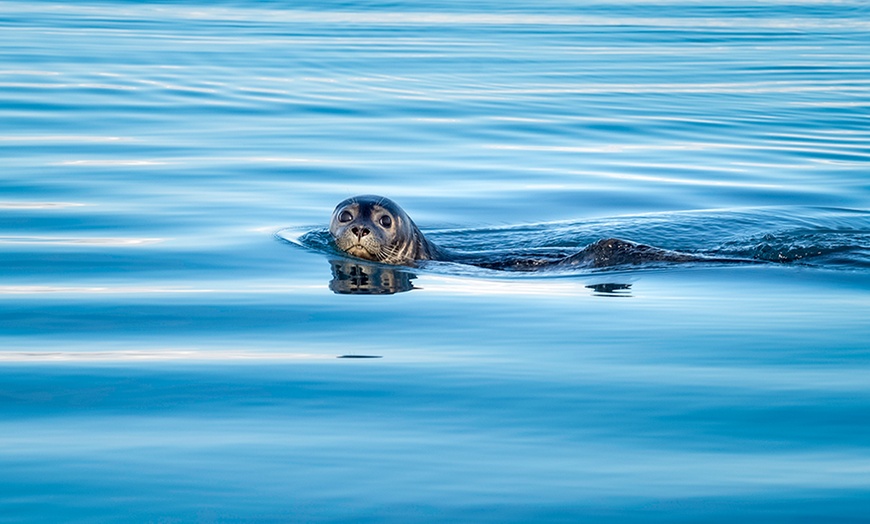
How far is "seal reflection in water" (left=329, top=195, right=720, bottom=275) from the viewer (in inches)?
363

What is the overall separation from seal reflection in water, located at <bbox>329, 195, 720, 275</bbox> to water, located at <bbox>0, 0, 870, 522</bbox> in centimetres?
28

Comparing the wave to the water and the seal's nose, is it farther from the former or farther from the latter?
the seal's nose

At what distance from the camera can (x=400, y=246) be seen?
9.55 metres

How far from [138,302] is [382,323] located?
56.2 inches

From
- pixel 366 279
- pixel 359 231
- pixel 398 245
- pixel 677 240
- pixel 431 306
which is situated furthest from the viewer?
pixel 677 240

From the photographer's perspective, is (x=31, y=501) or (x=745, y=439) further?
(x=745, y=439)

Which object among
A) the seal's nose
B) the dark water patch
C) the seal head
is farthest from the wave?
the seal's nose

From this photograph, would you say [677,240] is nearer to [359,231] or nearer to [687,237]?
[687,237]

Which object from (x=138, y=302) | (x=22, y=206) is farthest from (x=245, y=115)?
(x=138, y=302)

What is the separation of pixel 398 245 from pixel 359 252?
28 centimetres

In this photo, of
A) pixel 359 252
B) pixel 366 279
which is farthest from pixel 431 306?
pixel 359 252

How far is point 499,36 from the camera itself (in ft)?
91.5

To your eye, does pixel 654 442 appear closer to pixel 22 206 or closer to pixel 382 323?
pixel 382 323

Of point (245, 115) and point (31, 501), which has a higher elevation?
point (245, 115)
